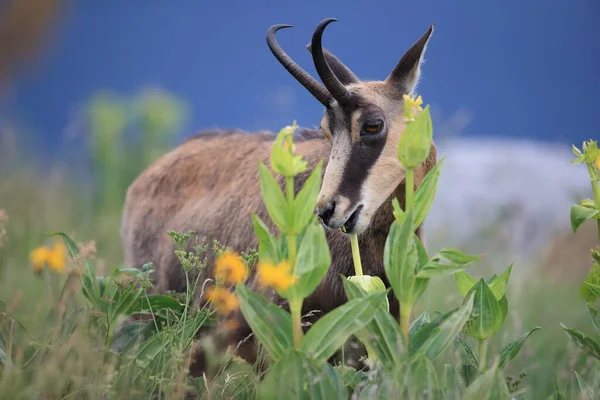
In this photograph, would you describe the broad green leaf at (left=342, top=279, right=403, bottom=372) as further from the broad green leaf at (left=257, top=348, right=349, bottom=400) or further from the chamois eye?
the chamois eye

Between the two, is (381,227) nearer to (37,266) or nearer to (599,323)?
(599,323)

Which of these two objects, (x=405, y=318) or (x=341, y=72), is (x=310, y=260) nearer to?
(x=405, y=318)

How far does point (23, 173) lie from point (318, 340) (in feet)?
20.9

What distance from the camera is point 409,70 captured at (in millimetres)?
3801

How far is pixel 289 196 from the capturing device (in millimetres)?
2326

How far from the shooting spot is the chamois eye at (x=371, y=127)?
3471 millimetres

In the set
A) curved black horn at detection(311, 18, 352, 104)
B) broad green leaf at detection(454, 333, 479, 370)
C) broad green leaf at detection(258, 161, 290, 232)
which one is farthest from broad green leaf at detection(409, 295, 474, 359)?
curved black horn at detection(311, 18, 352, 104)

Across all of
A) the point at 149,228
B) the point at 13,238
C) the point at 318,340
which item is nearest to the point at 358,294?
the point at 318,340

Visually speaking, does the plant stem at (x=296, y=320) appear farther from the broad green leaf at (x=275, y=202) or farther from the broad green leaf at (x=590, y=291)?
the broad green leaf at (x=590, y=291)

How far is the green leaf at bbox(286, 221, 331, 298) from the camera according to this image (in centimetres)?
229

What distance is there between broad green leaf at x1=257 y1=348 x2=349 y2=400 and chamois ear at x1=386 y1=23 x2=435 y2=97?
1.81m

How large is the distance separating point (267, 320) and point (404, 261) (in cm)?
46

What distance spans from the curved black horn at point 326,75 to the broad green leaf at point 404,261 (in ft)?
3.97

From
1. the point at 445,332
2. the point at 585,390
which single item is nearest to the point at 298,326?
the point at 445,332
